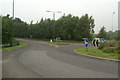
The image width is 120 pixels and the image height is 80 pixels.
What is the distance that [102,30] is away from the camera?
71.2 m

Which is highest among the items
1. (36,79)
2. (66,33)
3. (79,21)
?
(79,21)

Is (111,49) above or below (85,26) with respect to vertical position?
below

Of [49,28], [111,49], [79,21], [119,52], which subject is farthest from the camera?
[49,28]

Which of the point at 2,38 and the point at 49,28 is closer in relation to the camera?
the point at 2,38

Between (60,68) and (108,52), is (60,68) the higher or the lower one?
the lower one

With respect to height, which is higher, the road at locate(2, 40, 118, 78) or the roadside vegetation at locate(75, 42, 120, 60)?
the roadside vegetation at locate(75, 42, 120, 60)

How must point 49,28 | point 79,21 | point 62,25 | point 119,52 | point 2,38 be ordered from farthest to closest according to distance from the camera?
point 49,28, point 62,25, point 79,21, point 2,38, point 119,52

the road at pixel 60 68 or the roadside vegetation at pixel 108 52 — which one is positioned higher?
the roadside vegetation at pixel 108 52

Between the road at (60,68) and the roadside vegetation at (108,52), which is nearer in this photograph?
the road at (60,68)

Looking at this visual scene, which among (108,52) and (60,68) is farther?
(108,52)

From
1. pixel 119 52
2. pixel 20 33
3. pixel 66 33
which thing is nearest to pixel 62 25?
pixel 66 33

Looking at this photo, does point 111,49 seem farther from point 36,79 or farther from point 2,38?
point 2,38

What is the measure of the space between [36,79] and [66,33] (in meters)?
53.0

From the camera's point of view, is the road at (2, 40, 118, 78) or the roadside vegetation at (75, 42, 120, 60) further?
the roadside vegetation at (75, 42, 120, 60)
